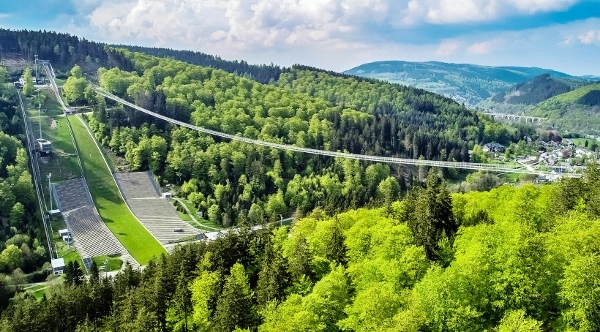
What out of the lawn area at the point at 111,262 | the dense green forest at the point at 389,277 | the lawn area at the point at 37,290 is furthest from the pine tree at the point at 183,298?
the lawn area at the point at 111,262

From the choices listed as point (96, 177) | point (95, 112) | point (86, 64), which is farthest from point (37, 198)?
point (86, 64)

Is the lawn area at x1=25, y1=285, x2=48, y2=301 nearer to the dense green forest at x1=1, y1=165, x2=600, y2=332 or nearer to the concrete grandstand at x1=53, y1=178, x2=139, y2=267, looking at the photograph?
the dense green forest at x1=1, y1=165, x2=600, y2=332

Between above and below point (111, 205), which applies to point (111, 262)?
below

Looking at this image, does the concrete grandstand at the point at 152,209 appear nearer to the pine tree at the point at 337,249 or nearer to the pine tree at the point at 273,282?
the pine tree at the point at 337,249

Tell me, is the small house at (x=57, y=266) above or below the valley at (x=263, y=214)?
below

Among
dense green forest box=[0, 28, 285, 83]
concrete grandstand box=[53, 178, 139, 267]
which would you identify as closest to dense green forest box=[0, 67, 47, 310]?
Answer: concrete grandstand box=[53, 178, 139, 267]

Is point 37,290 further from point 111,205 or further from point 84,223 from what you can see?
point 111,205

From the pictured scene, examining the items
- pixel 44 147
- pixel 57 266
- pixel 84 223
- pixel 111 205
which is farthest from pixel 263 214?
pixel 44 147

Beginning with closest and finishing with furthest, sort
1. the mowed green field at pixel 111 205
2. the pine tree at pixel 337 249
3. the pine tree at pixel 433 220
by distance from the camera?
the pine tree at pixel 433 220 → the pine tree at pixel 337 249 → the mowed green field at pixel 111 205
